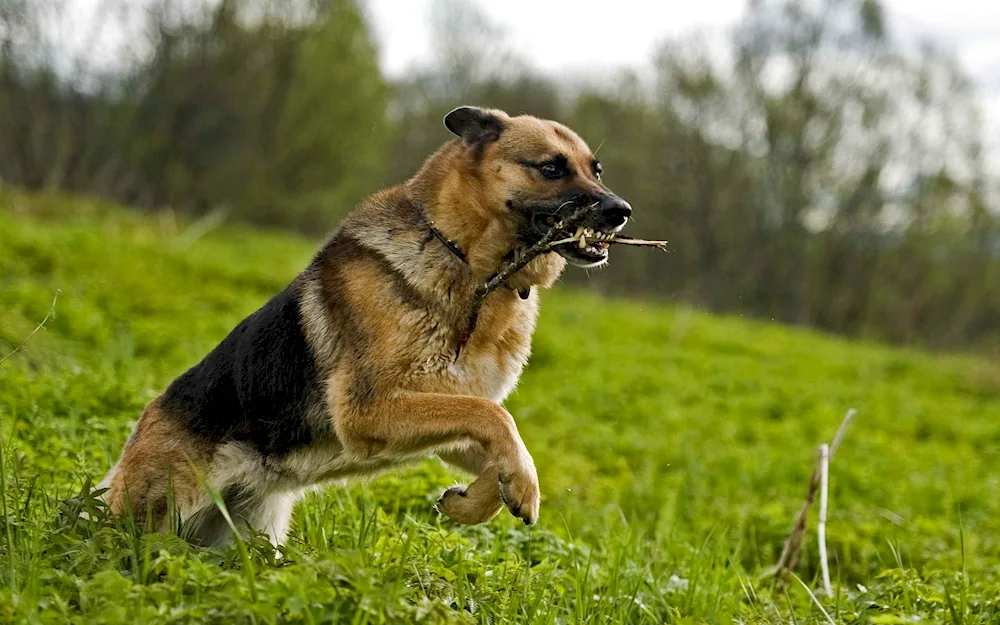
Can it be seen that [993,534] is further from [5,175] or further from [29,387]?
[5,175]

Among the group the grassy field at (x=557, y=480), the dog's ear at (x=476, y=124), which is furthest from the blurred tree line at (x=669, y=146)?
the dog's ear at (x=476, y=124)

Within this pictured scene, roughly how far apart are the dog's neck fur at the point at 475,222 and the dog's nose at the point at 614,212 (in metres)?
0.37

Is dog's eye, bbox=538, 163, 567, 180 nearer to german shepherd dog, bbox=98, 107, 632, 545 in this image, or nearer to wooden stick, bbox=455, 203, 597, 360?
german shepherd dog, bbox=98, 107, 632, 545

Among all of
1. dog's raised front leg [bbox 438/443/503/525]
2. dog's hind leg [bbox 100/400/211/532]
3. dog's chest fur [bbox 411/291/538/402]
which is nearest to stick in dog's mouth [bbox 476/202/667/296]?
dog's chest fur [bbox 411/291/538/402]

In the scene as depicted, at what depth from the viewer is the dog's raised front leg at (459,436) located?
11.7ft

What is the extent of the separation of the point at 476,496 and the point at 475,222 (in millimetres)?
1222

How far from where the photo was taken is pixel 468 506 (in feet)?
12.3

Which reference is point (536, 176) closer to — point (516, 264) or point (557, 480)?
point (516, 264)

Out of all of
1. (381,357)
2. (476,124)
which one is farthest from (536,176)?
(381,357)

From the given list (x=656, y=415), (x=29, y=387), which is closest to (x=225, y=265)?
(x=656, y=415)

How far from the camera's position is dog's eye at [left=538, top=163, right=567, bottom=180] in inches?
163

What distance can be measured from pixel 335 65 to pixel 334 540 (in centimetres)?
2976

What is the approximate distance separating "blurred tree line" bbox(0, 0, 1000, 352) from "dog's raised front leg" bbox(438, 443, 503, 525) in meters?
22.7

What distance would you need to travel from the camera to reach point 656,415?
38.4 feet
